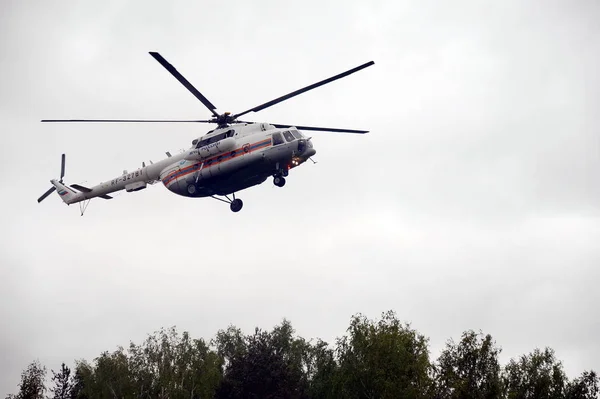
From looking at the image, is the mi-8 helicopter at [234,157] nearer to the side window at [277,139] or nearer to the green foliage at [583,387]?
the side window at [277,139]

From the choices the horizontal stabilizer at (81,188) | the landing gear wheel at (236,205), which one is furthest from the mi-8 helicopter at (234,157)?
the horizontal stabilizer at (81,188)

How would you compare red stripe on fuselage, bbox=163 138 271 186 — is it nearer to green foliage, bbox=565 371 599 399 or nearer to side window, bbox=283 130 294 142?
side window, bbox=283 130 294 142

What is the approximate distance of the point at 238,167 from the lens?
46312 millimetres

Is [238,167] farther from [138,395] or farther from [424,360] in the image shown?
[138,395]

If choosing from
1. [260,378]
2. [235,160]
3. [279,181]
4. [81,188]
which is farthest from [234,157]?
[260,378]

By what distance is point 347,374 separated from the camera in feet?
199

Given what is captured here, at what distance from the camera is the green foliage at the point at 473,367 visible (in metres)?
62.1

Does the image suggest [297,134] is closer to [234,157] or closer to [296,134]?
[296,134]

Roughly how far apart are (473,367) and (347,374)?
1063 cm

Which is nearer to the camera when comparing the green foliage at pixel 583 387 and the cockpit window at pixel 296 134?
the cockpit window at pixel 296 134

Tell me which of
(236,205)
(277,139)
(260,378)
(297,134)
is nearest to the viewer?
(277,139)

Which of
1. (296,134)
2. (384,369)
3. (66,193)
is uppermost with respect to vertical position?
(66,193)

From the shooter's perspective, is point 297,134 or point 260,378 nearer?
Answer: point 297,134

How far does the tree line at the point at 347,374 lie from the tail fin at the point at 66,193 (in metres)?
16.8
